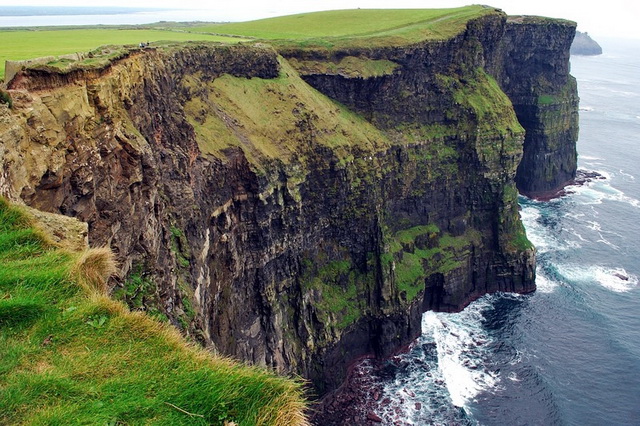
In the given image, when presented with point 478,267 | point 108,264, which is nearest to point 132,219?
point 108,264

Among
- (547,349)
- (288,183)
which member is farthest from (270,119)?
(547,349)

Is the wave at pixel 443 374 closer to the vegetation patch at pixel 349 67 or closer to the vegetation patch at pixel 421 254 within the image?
the vegetation patch at pixel 421 254

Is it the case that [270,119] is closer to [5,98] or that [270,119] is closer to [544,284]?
[5,98]

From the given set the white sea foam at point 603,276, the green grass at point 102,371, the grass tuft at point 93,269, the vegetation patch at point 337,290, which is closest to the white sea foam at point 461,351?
the vegetation patch at point 337,290

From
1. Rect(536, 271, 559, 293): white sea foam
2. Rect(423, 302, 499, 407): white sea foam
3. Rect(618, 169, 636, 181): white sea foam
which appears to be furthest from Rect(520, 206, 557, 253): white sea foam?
Rect(618, 169, 636, 181): white sea foam

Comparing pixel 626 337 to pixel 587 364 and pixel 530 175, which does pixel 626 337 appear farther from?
pixel 530 175

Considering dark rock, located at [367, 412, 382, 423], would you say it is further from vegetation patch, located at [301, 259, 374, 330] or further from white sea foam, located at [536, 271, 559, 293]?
white sea foam, located at [536, 271, 559, 293]
